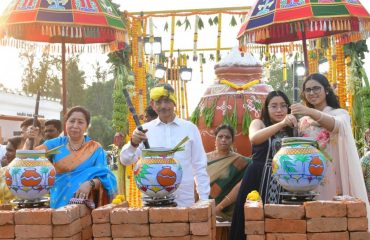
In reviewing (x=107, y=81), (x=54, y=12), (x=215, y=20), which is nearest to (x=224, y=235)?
(x=54, y=12)

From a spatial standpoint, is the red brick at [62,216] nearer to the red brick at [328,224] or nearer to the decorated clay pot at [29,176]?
the decorated clay pot at [29,176]

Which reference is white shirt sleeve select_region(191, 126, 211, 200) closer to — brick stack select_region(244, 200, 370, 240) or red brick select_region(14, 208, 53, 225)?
brick stack select_region(244, 200, 370, 240)

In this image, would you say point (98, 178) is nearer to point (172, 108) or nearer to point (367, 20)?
point (172, 108)

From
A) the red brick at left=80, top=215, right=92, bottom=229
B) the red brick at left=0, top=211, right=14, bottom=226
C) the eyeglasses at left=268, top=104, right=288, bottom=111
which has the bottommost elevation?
the red brick at left=80, top=215, right=92, bottom=229

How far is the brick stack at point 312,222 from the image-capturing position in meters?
2.89

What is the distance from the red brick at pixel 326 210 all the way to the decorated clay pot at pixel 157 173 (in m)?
0.73

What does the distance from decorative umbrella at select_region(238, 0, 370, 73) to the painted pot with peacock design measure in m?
1.66

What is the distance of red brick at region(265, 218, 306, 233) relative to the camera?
291 centimetres

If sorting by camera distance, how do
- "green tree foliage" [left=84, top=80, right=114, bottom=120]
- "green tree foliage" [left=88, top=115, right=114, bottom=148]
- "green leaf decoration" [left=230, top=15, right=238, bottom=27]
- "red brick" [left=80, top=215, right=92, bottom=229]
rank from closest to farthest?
"red brick" [left=80, top=215, right=92, bottom=229], "green leaf decoration" [left=230, top=15, right=238, bottom=27], "green tree foliage" [left=88, top=115, right=114, bottom=148], "green tree foliage" [left=84, top=80, right=114, bottom=120]

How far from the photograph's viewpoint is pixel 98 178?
4.06 meters

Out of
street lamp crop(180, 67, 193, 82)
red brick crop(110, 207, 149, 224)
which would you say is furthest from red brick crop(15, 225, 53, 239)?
street lamp crop(180, 67, 193, 82)

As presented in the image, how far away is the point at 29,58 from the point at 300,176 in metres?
3.86

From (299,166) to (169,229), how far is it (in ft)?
2.41

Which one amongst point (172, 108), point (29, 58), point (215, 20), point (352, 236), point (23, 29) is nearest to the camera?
point (352, 236)
